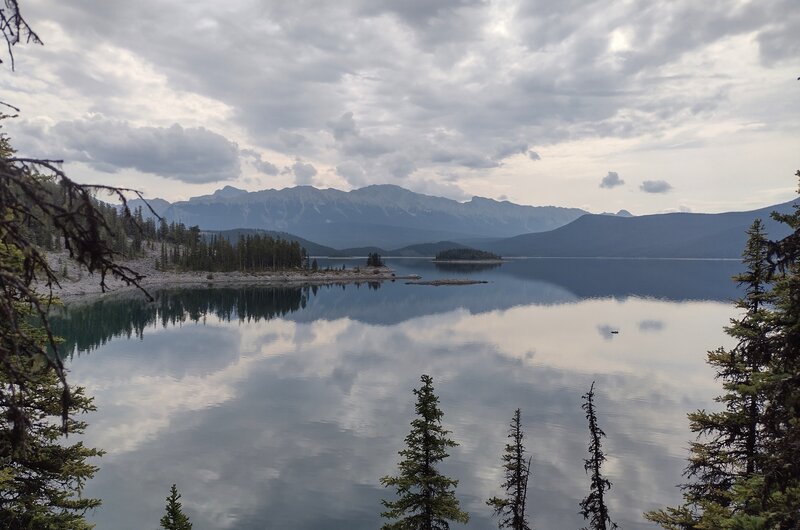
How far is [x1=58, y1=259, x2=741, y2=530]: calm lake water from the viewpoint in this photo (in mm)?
34938

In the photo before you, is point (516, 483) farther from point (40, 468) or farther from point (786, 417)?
point (40, 468)

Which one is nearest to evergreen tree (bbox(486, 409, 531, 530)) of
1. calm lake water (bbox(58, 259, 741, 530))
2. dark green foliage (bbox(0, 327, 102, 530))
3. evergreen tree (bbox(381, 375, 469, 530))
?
evergreen tree (bbox(381, 375, 469, 530))

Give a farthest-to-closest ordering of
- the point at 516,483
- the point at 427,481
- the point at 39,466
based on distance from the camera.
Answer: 1. the point at 516,483
2. the point at 427,481
3. the point at 39,466

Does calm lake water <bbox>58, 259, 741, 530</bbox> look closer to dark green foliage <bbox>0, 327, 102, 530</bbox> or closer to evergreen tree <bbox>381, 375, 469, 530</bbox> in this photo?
evergreen tree <bbox>381, 375, 469, 530</bbox>

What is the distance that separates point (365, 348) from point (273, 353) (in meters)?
18.4

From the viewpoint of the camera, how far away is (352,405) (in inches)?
2200

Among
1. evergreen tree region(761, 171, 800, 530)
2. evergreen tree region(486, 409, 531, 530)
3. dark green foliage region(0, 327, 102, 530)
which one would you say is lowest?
evergreen tree region(486, 409, 531, 530)

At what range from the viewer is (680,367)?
74812mm

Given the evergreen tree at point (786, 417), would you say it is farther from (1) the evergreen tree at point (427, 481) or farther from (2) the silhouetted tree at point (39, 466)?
(2) the silhouetted tree at point (39, 466)

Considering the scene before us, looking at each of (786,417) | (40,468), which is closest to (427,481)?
(786,417)

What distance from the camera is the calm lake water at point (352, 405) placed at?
115 feet

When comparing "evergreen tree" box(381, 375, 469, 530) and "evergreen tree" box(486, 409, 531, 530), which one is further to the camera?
"evergreen tree" box(486, 409, 531, 530)

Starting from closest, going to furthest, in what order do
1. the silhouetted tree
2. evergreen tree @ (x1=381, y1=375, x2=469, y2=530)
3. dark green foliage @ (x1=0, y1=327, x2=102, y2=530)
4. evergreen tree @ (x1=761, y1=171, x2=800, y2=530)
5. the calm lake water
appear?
evergreen tree @ (x1=761, y1=171, x2=800, y2=530), the silhouetted tree, dark green foliage @ (x1=0, y1=327, x2=102, y2=530), evergreen tree @ (x1=381, y1=375, x2=469, y2=530), the calm lake water

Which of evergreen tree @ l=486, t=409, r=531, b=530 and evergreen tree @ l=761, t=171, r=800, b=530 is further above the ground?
evergreen tree @ l=761, t=171, r=800, b=530
